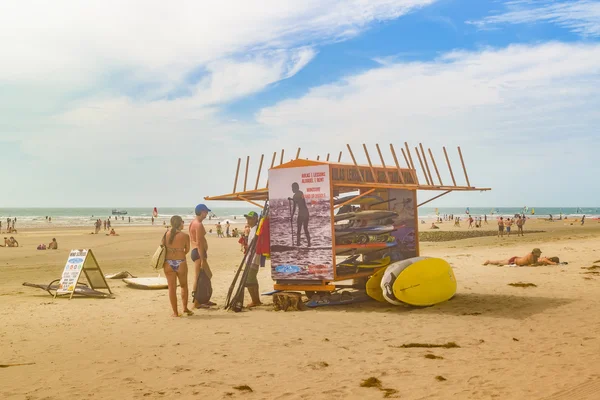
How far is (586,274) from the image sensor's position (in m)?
14.9

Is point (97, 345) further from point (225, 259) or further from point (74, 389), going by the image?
point (225, 259)

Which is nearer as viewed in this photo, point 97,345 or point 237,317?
point 97,345

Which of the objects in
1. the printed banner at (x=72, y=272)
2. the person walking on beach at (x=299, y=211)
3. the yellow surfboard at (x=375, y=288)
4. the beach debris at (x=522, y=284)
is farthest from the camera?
the beach debris at (x=522, y=284)

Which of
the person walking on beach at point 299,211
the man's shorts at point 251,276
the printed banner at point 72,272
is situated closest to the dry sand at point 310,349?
the printed banner at point 72,272

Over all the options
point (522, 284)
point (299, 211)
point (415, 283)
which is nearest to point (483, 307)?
point (415, 283)

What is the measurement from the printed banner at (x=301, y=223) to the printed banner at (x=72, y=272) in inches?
196

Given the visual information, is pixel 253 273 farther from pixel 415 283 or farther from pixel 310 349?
pixel 310 349

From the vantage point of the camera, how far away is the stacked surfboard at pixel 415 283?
422 inches

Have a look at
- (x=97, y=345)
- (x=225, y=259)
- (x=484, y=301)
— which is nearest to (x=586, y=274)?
(x=484, y=301)

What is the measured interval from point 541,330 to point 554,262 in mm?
9926

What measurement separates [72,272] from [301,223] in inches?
237

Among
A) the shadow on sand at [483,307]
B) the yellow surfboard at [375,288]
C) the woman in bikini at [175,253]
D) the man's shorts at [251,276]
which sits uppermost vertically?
the woman in bikini at [175,253]

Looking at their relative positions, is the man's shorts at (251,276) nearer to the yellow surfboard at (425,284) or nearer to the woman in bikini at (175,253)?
the woman in bikini at (175,253)

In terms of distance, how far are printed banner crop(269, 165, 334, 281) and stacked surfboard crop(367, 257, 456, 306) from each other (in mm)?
1130
